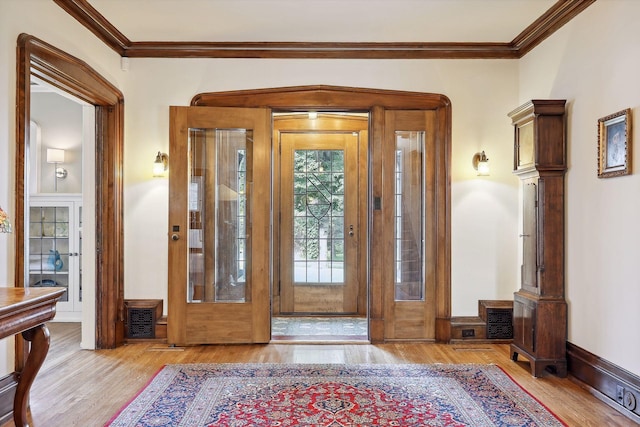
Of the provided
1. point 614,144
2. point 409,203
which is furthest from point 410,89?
point 614,144

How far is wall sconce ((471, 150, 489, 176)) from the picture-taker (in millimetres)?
4207

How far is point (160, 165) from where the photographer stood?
418cm

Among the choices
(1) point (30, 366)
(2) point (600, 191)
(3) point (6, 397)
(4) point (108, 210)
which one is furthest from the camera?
(4) point (108, 210)

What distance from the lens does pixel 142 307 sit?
4199mm

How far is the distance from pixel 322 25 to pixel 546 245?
2.49 meters

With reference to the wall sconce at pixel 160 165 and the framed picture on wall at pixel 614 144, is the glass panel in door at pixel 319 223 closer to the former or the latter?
the wall sconce at pixel 160 165

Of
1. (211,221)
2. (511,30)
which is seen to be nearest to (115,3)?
(211,221)

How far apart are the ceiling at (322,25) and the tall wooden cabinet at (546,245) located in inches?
33.5

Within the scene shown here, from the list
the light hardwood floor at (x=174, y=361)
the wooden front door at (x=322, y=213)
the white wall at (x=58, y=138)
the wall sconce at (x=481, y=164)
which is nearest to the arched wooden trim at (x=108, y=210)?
the light hardwood floor at (x=174, y=361)

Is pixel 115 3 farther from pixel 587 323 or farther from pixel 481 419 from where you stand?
pixel 587 323

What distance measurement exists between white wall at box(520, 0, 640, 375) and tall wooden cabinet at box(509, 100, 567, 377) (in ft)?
0.33

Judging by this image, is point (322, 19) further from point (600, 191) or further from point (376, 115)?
point (600, 191)

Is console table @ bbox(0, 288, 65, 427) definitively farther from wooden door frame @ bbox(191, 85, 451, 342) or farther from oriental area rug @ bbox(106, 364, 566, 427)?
wooden door frame @ bbox(191, 85, 451, 342)

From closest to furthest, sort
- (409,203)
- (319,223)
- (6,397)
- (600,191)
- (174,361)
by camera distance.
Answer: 1. (6,397)
2. (600,191)
3. (174,361)
4. (409,203)
5. (319,223)
